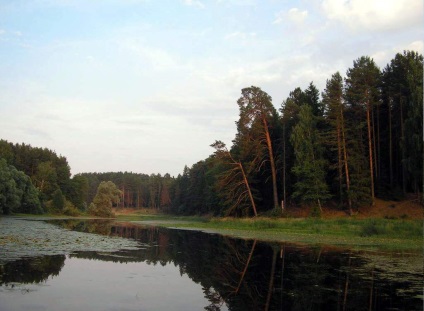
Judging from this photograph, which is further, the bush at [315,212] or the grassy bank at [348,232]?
the bush at [315,212]

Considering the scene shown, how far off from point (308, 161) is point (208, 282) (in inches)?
1483

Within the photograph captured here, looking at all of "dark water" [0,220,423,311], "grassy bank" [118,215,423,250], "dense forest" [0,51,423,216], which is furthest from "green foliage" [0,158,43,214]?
"dark water" [0,220,423,311]

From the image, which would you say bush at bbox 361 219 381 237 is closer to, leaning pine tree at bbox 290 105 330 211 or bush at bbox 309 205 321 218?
bush at bbox 309 205 321 218

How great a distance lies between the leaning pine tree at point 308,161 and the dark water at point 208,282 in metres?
29.0

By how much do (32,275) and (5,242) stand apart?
10.4 metres

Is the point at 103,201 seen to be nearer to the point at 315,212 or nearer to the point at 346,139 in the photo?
the point at 315,212

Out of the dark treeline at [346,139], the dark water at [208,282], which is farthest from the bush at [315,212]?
the dark water at [208,282]

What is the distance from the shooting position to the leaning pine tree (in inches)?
1837

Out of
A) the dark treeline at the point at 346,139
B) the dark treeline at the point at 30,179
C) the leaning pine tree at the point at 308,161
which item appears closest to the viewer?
the dark treeline at the point at 346,139

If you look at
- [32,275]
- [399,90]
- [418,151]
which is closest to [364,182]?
[418,151]

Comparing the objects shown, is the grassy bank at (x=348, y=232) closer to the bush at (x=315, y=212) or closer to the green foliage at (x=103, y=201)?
the bush at (x=315, y=212)

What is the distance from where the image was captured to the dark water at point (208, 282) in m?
8.95

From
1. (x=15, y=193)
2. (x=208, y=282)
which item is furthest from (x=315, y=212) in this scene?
(x=15, y=193)

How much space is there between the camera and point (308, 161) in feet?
155
